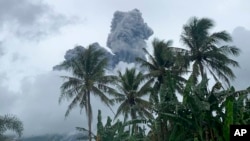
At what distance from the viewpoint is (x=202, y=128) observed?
72.2 feet

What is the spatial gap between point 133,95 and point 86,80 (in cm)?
522

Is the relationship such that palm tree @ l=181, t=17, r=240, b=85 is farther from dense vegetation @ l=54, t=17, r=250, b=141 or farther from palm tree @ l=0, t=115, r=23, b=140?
palm tree @ l=0, t=115, r=23, b=140

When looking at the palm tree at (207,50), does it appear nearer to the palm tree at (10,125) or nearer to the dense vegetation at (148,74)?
the dense vegetation at (148,74)

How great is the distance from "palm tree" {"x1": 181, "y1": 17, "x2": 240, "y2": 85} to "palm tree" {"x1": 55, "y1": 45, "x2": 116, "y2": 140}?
894 cm

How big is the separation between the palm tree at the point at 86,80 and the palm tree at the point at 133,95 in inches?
91.6

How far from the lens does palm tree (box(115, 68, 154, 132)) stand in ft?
145

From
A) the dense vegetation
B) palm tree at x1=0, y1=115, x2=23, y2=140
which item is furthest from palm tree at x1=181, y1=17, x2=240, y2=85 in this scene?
palm tree at x1=0, y1=115, x2=23, y2=140

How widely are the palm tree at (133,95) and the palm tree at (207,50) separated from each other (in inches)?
226

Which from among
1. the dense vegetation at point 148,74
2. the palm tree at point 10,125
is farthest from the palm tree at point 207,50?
the palm tree at point 10,125

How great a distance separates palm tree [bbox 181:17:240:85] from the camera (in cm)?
3975

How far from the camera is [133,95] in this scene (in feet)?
147

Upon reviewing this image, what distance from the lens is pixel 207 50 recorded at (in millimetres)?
40312

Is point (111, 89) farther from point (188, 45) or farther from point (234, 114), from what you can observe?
point (234, 114)

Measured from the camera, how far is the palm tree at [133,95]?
145 ft
